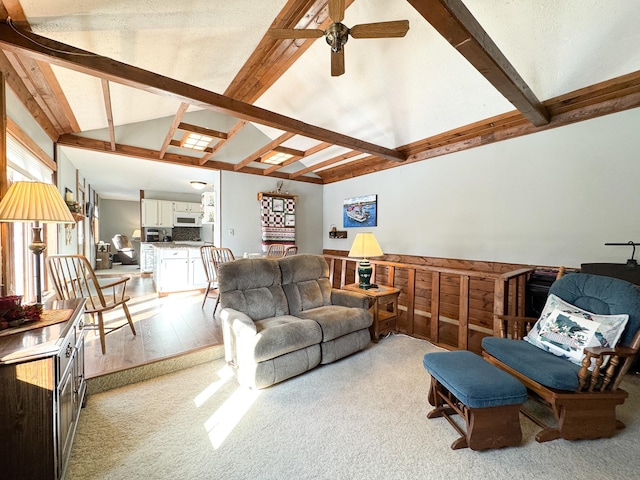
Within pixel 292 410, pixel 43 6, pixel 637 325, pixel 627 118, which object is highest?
pixel 43 6

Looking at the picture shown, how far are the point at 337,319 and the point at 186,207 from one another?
6.89 m

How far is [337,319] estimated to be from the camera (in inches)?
105

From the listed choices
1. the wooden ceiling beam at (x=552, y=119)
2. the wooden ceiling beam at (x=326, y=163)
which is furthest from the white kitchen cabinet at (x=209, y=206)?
the wooden ceiling beam at (x=552, y=119)

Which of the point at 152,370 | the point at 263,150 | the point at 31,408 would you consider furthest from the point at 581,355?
the point at 263,150

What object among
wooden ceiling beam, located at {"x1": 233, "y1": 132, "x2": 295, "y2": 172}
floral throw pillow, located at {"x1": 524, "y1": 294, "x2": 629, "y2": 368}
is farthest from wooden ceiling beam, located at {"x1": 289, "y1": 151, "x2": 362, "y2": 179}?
floral throw pillow, located at {"x1": 524, "y1": 294, "x2": 629, "y2": 368}

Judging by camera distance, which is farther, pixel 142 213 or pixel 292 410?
pixel 142 213

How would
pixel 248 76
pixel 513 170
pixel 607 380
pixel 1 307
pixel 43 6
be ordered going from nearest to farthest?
pixel 1 307 < pixel 607 380 < pixel 43 6 < pixel 248 76 < pixel 513 170

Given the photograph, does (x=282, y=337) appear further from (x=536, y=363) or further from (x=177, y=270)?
(x=177, y=270)

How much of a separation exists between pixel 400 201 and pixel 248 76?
3190 mm

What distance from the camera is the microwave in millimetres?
7721

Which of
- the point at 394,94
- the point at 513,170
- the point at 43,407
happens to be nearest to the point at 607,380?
the point at 513,170

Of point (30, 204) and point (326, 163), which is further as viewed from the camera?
point (326, 163)

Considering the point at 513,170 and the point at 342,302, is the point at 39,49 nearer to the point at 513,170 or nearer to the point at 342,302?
the point at 342,302

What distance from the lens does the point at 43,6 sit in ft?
5.71
